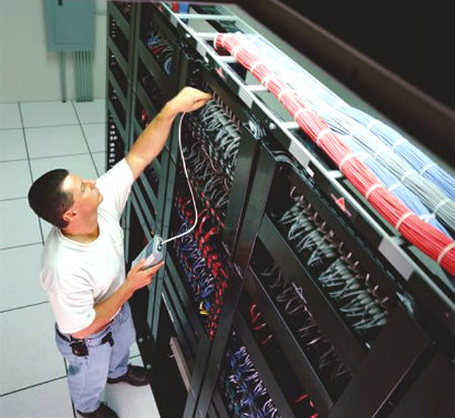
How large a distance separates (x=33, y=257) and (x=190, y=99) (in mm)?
2535

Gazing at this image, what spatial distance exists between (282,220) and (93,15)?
15.5 ft

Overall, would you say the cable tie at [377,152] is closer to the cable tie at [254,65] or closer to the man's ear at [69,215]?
the cable tie at [254,65]

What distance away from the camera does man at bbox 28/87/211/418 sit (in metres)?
1.68

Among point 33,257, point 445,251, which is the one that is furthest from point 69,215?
point 33,257

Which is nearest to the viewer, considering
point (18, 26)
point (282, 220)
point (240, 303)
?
point (282, 220)

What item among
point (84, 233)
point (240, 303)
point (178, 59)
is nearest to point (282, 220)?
point (240, 303)

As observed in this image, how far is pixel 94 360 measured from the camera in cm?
223

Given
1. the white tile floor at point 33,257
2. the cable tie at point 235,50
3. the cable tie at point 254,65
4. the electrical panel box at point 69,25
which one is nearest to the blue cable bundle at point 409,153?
the cable tie at point 254,65

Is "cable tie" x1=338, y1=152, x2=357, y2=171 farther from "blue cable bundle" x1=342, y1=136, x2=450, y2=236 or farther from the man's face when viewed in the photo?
the man's face

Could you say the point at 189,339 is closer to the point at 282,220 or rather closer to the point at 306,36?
the point at 282,220

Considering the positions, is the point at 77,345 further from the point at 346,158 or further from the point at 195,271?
the point at 346,158

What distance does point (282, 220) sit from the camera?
3.89ft

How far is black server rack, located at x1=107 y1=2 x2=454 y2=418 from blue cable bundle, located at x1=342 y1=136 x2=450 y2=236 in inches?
2.8

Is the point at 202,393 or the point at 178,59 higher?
the point at 178,59
